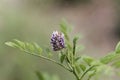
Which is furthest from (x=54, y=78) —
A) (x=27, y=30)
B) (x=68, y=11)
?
(x=68, y=11)

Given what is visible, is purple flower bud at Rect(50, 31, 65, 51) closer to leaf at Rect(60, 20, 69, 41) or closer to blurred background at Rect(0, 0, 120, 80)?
leaf at Rect(60, 20, 69, 41)

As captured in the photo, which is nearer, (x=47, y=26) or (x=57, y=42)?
(x=57, y=42)

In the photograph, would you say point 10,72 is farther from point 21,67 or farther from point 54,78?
point 54,78

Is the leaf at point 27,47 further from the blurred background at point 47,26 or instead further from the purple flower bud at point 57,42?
the blurred background at point 47,26

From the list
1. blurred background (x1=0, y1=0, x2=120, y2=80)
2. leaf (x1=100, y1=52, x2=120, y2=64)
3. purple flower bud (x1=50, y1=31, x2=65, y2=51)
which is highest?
blurred background (x1=0, y1=0, x2=120, y2=80)

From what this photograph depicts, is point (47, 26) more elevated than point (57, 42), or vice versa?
point (47, 26)

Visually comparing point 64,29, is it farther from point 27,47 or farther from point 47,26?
point 47,26

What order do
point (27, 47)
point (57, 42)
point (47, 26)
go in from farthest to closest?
point (47, 26) → point (27, 47) → point (57, 42)

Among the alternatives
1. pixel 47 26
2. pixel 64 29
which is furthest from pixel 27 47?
pixel 47 26

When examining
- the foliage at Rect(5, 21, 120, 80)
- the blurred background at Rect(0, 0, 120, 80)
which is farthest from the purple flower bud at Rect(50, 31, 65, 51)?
the blurred background at Rect(0, 0, 120, 80)

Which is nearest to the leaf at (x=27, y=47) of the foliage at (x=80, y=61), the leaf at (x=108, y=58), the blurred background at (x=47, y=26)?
the foliage at (x=80, y=61)
